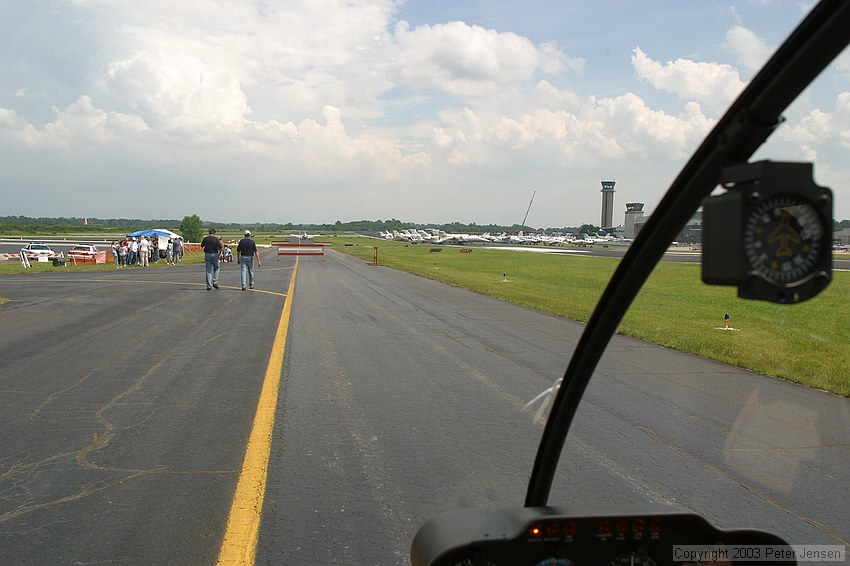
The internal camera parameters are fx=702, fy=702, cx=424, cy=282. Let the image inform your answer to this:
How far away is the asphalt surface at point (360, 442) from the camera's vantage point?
4145 millimetres

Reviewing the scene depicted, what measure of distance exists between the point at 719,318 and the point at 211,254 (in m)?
19.6

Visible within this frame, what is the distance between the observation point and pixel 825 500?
14.1 ft

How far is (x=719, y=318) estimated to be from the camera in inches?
178

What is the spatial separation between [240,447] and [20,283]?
2236 cm

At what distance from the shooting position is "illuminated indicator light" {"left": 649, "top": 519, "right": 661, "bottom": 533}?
6.82 feet

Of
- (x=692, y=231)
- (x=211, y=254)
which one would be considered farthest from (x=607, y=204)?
(x=211, y=254)

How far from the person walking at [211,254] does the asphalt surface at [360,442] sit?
32.8 ft

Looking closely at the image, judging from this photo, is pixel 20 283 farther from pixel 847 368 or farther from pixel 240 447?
pixel 847 368

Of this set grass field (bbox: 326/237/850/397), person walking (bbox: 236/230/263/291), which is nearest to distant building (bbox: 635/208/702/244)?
grass field (bbox: 326/237/850/397)

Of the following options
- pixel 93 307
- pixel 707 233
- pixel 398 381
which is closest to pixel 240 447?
pixel 398 381

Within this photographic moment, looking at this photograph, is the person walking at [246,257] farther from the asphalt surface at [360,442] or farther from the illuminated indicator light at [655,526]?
the illuminated indicator light at [655,526]

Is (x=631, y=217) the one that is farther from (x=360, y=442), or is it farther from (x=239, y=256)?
(x=239, y=256)

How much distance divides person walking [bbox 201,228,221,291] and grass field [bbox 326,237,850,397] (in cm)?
866

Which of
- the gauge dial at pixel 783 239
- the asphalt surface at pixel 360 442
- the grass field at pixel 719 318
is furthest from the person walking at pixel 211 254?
the gauge dial at pixel 783 239
